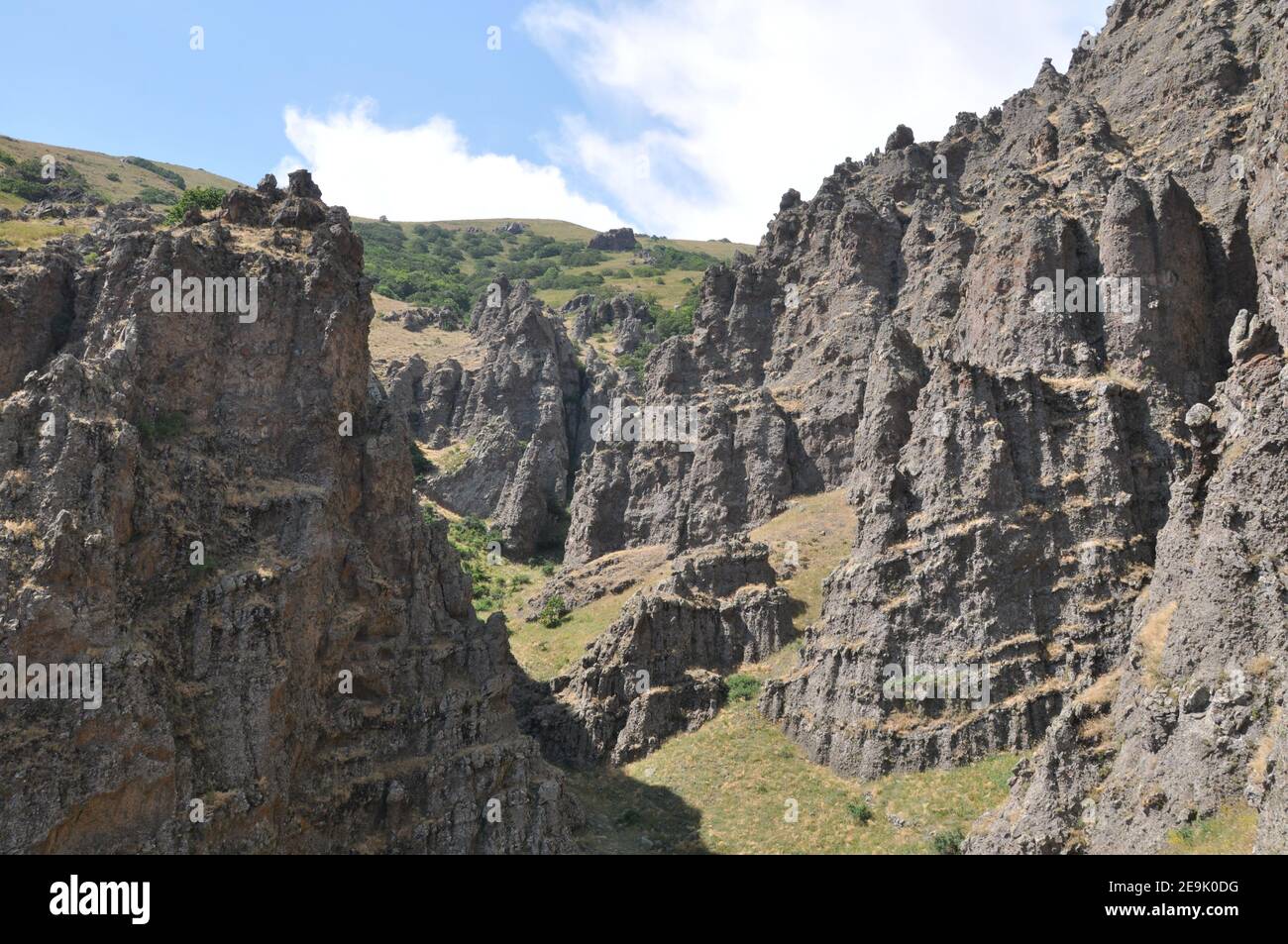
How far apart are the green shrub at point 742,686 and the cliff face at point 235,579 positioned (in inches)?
576

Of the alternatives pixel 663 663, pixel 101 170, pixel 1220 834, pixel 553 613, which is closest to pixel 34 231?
pixel 553 613

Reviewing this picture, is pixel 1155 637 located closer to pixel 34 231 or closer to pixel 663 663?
pixel 663 663

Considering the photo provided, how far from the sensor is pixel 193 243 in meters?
44.4

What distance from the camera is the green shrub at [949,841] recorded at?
3969 centimetres

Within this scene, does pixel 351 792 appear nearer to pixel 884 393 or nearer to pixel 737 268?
pixel 884 393

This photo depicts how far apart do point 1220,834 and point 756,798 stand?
2523 cm

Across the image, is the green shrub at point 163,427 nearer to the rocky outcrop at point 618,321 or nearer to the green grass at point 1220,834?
the green grass at point 1220,834

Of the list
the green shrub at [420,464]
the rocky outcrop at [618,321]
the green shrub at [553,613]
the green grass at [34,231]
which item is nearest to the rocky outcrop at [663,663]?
the green shrub at [553,613]

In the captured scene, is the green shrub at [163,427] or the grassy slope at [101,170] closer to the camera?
the green shrub at [163,427]

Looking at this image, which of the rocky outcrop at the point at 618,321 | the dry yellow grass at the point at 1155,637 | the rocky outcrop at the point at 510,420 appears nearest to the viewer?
the dry yellow grass at the point at 1155,637

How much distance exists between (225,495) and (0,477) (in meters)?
8.02

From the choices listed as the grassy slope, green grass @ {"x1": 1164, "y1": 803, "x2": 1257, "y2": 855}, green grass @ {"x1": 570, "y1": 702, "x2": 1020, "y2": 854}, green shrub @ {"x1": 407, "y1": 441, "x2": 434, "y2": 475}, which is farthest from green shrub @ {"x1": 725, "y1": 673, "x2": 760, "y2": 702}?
the grassy slope

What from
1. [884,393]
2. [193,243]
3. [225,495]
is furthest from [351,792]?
[884,393]

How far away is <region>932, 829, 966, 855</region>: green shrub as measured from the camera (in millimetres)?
39688
